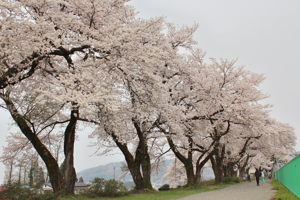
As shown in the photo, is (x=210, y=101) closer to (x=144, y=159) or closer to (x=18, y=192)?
(x=144, y=159)

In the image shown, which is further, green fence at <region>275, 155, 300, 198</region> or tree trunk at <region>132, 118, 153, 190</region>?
tree trunk at <region>132, 118, 153, 190</region>

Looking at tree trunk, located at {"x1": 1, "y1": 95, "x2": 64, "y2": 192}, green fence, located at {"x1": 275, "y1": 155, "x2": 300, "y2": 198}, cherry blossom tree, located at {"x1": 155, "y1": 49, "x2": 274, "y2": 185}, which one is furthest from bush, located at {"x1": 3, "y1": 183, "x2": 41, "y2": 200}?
green fence, located at {"x1": 275, "y1": 155, "x2": 300, "y2": 198}

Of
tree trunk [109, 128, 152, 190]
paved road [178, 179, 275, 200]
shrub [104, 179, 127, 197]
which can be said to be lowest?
paved road [178, 179, 275, 200]

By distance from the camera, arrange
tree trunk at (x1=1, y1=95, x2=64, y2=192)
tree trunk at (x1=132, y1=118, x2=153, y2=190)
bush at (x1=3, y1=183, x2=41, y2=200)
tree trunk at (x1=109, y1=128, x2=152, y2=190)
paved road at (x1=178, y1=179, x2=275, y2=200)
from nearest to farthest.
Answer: tree trunk at (x1=1, y1=95, x2=64, y2=192) < bush at (x1=3, y1=183, x2=41, y2=200) < paved road at (x1=178, y1=179, x2=275, y2=200) < tree trunk at (x1=109, y1=128, x2=152, y2=190) < tree trunk at (x1=132, y1=118, x2=153, y2=190)

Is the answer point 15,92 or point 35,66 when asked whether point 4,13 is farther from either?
point 15,92

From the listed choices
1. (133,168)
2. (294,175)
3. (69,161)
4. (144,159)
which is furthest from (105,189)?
(294,175)

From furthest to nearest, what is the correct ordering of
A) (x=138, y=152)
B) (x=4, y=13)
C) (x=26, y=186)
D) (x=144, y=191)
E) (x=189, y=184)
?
(x=189, y=184) < (x=138, y=152) < (x=144, y=191) < (x=26, y=186) < (x=4, y=13)

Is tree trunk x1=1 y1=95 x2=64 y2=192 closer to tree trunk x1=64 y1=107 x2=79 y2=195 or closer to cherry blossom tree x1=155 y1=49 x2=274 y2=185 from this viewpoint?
tree trunk x1=64 y1=107 x2=79 y2=195

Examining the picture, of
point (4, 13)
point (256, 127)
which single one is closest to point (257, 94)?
point (256, 127)

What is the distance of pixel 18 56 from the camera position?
1035cm

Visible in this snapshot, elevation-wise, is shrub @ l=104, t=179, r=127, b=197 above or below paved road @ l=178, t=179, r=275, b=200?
above

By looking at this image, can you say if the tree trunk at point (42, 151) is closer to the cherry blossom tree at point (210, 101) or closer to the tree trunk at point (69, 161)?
the tree trunk at point (69, 161)

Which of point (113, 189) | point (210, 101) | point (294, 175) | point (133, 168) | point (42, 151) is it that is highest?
point (210, 101)

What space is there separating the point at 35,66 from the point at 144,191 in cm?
1036
